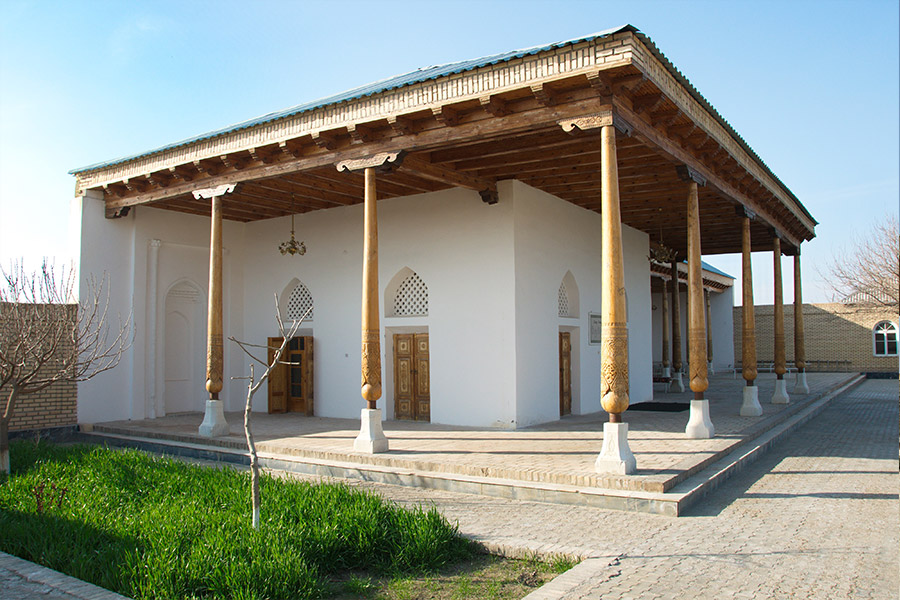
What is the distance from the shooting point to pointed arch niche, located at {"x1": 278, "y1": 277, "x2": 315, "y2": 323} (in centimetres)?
1412

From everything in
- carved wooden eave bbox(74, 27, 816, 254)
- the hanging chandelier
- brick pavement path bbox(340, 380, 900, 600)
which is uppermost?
carved wooden eave bbox(74, 27, 816, 254)

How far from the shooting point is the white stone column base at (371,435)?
8.72 m

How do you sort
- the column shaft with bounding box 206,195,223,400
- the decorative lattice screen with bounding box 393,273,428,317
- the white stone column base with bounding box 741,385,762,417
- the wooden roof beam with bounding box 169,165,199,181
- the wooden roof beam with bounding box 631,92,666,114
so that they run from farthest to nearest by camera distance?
1. the decorative lattice screen with bounding box 393,273,428,317
2. the white stone column base with bounding box 741,385,762,417
3. the wooden roof beam with bounding box 169,165,199,181
4. the column shaft with bounding box 206,195,223,400
5. the wooden roof beam with bounding box 631,92,666,114

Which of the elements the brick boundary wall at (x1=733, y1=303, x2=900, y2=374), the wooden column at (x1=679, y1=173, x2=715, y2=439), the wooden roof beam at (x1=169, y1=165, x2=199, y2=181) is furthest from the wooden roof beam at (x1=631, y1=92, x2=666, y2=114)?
the brick boundary wall at (x1=733, y1=303, x2=900, y2=374)

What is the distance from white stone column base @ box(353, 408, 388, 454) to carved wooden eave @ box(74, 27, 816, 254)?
343 centimetres

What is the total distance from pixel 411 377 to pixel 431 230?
263cm

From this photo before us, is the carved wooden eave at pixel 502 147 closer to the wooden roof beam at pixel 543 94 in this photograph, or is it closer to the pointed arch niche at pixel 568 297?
the wooden roof beam at pixel 543 94

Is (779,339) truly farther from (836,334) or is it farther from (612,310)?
(836,334)

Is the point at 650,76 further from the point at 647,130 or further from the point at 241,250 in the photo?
the point at 241,250

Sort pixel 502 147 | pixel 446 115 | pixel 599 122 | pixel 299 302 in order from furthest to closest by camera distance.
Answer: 1. pixel 299 302
2. pixel 502 147
3. pixel 446 115
4. pixel 599 122

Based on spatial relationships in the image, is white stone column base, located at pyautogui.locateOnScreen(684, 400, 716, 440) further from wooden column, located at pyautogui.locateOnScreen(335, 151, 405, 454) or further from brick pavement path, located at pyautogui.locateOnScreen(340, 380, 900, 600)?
wooden column, located at pyautogui.locateOnScreen(335, 151, 405, 454)

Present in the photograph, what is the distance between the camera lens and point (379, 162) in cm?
916

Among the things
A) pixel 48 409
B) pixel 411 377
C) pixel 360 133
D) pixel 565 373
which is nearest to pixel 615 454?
pixel 360 133

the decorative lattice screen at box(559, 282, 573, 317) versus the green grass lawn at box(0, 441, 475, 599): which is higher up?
the decorative lattice screen at box(559, 282, 573, 317)
